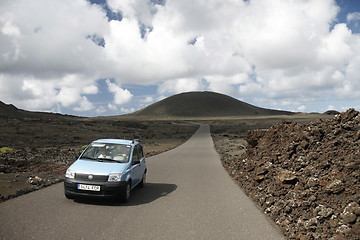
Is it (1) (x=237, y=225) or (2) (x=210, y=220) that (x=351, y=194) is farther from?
(2) (x=210, y=220)

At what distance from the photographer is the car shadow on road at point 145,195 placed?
30.5 ft

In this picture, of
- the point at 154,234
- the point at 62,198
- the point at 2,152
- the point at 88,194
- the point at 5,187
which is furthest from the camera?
the point at 2,152

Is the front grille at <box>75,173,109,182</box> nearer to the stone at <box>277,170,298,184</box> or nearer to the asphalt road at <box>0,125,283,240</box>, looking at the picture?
the asphalt road at <box>0,125,283,240</box>

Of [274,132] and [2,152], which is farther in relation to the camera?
[2,152]

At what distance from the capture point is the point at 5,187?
37.0 ft

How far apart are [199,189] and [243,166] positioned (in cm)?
458

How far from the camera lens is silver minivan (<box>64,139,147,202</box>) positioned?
876 cm

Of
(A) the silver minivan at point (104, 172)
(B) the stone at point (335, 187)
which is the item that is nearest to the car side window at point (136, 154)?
(A) the silver minivan at point (104, 172)

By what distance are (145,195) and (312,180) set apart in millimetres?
5139

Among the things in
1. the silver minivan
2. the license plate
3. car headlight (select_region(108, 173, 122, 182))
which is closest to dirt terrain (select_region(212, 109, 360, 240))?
the silver minivan

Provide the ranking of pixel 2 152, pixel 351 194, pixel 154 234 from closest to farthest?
pixel 154 234 → pixel 351 194 → pixel 2 152

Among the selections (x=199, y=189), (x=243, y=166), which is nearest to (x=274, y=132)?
(x=243, y=166)

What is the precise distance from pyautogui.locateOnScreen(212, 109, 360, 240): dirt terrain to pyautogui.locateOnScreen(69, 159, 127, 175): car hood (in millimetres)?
4314

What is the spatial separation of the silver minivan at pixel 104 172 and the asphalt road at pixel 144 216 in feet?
1.29
